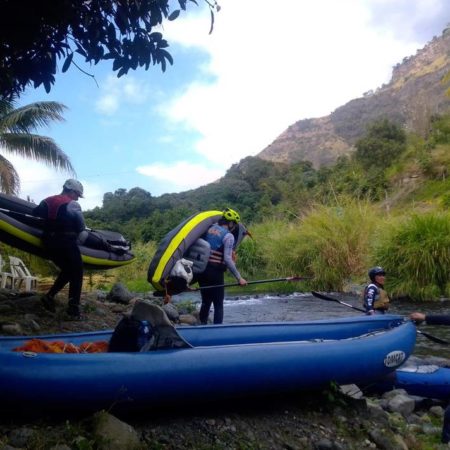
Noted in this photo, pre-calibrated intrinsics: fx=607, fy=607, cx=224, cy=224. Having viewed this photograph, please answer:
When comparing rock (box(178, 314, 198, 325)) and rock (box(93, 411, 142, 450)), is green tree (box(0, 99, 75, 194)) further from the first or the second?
rock (box(93, 411, 142, 450))

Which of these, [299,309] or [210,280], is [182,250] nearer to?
[210,280]

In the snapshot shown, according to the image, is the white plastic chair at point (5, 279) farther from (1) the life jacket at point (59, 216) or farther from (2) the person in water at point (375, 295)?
(2) the person in water at point (375, 295)

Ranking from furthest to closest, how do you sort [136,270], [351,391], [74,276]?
[136,270]
[74,276]
[351,391]

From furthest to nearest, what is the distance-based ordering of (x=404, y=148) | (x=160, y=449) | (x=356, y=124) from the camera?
1. (x=356, y=124)
2. (x=404, y=148)
3. (x=160, y=449)

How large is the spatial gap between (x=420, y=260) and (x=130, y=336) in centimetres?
1000

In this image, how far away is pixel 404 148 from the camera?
31625 millimetres

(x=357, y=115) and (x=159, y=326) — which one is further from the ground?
(x=357, y=115)

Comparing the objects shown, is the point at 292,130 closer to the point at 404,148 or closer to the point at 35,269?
the point at 404,148

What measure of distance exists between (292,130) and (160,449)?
112340 mm

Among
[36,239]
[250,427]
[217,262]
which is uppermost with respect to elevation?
[36,239]

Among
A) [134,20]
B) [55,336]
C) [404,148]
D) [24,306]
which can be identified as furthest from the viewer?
[404,148]

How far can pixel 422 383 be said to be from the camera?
17.3 feet

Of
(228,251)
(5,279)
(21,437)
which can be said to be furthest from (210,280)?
(5,279)

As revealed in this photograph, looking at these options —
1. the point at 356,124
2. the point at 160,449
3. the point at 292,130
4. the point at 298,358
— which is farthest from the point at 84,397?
the point at 292,130
